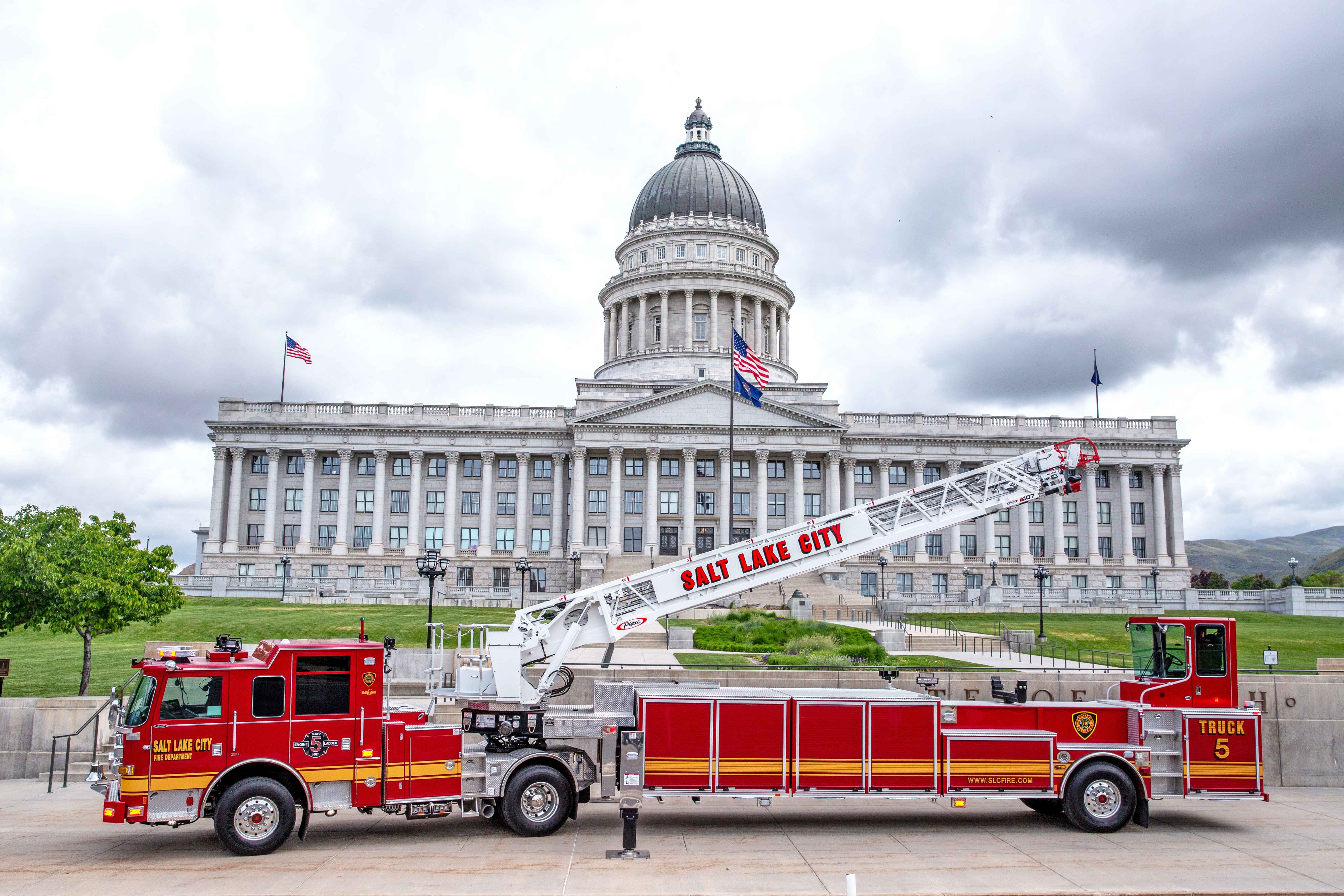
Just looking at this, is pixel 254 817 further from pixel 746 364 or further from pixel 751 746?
pixel 746 364

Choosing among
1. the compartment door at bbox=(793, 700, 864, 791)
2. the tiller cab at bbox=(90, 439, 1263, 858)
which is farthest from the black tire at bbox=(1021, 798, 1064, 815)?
the compartment door at bbox=(793, 700, 864, 791)

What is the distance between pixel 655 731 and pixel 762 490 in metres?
63.2

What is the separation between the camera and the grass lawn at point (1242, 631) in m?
39.2

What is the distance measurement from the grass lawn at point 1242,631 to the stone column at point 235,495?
54212 millimetres

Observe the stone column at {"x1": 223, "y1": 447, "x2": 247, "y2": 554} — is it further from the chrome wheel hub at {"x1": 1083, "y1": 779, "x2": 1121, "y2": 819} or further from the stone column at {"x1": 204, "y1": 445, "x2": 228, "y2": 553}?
the chrome wheel hub at {"x1": 1083, "y1": 779, "x2": 1121, "y2": 819}

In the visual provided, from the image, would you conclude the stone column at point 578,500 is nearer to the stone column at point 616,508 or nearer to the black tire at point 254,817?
the stone column at point 616,508

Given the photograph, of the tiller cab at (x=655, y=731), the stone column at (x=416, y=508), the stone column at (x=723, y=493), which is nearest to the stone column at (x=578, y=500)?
the stone column at (x=723, y=493)

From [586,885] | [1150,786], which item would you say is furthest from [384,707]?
[1150,786]

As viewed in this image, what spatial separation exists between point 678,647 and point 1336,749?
962 inches

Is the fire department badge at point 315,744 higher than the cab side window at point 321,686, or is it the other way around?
the cab side window at point 321,686

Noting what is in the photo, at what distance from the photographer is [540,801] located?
52.6ft

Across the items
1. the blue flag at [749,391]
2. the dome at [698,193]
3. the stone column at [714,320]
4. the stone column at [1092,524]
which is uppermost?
the dome at [698,193]

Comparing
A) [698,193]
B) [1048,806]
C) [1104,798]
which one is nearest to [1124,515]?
[698,193]

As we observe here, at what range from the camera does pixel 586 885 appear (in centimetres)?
1327
